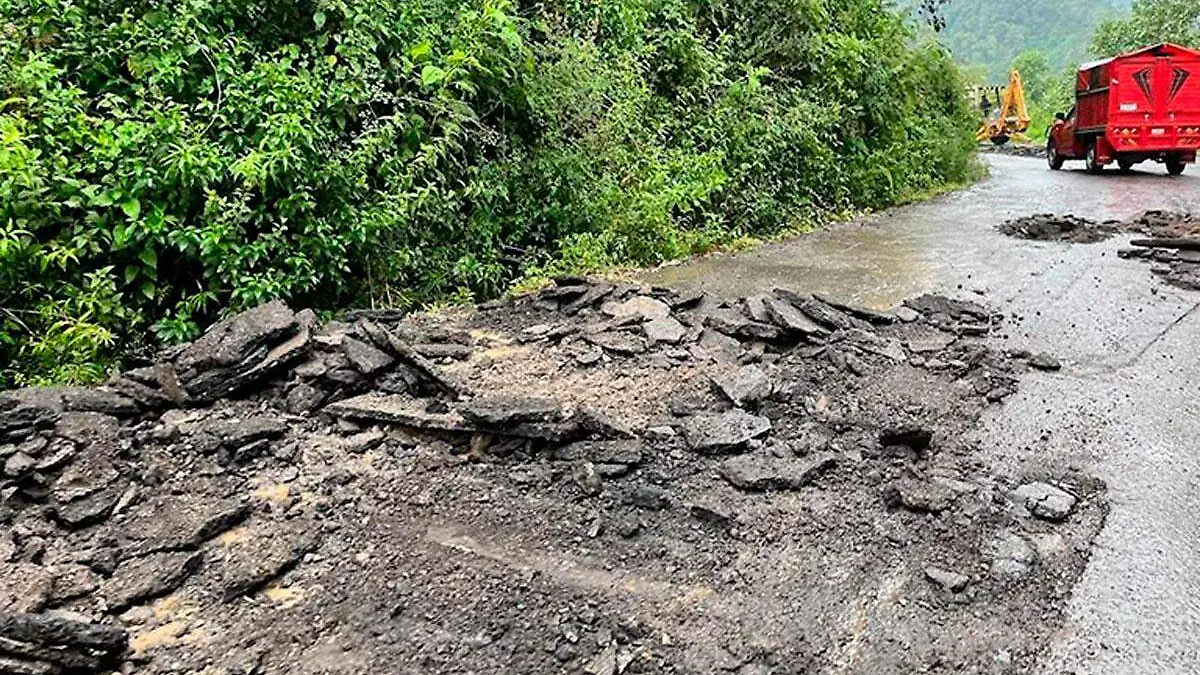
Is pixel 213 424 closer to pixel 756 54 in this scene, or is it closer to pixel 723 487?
pixel 723 487

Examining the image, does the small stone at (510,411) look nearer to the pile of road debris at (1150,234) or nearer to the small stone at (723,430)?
the small stone at (723,430)

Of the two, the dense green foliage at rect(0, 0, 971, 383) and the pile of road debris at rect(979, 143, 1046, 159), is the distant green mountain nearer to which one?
the pile of road debris at rect(979, 143, 1046, 159)

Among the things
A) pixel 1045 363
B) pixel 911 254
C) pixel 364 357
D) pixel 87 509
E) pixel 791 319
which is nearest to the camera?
pixel 87 509

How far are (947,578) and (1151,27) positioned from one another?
46076 millimetres

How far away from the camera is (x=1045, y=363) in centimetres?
509

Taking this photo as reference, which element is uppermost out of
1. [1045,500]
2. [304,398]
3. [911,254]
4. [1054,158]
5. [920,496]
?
[304,398]

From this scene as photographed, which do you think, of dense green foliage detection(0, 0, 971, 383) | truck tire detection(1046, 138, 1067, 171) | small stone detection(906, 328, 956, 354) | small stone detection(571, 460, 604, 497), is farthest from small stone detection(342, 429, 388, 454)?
truck tire detection(1046, 138, 1067, 171)

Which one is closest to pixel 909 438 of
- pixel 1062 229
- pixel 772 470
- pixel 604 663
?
pixel 772 470

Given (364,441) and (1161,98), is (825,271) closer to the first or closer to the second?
(364,441)

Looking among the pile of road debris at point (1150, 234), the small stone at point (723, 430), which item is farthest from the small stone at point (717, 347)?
the pile of road debris at point (1150, 234)

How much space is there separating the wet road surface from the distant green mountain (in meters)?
95.3

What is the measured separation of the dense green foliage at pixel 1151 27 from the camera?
1483 inches

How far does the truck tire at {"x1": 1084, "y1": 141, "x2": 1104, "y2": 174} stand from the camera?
19625 mm

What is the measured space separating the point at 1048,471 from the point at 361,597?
2.93 m
